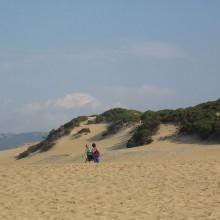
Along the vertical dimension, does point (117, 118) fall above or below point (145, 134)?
above

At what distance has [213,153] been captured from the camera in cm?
2614

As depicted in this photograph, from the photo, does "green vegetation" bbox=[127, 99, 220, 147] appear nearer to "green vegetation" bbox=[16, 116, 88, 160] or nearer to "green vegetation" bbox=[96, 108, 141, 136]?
"green vegetation" bbox=[96, 108, 141, 136]

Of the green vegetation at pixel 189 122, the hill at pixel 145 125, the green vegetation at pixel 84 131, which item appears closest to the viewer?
the green vegetation at pixel 189 122

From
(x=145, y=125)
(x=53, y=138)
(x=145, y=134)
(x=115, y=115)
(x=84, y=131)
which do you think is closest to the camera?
(x=145, y=134)

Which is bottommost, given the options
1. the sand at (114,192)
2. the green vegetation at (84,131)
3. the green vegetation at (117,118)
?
the sand at (114,192)

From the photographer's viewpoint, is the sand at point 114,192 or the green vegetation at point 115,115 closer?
the sand at point 114,192

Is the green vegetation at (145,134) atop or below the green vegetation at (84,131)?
below

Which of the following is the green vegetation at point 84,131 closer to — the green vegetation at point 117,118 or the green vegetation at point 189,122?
the green vegetation at point 117,118

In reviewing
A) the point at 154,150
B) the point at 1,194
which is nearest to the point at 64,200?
the point at 1,194

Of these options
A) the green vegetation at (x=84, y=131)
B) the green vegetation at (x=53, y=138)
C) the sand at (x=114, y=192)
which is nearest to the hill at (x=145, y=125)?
the green vegetation at (x=53, y=138)

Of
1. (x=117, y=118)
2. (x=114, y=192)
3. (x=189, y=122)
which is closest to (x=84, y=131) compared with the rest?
(x=117, y=118)

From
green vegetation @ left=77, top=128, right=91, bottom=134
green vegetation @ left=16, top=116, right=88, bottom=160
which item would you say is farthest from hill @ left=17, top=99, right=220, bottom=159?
green vegetation @ left=77, top=128, right=91, bottom=134

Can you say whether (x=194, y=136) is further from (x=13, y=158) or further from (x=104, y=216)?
(x=104, y=216)

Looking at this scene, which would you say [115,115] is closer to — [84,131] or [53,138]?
[84,131]
